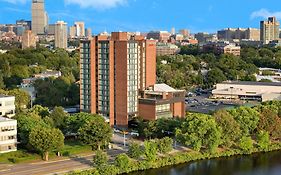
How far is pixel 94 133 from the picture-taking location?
39.7ft

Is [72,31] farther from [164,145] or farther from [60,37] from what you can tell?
[164,145]

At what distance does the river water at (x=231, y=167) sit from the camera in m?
11.2

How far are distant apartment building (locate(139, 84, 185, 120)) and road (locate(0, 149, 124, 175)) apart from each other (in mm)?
3598

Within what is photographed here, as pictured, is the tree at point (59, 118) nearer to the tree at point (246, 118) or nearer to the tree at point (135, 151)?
the tree at point (135, 151)

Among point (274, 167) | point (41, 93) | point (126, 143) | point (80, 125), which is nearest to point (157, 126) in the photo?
point (126, 143)

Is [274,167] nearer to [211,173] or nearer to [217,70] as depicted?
[211,173]

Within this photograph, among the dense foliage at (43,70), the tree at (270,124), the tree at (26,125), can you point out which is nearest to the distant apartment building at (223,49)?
the dense foliage at (43,70)

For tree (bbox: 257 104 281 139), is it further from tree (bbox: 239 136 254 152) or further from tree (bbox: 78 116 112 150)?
tree (bbox: 78 116 112 150)

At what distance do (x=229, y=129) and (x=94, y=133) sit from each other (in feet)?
11.1

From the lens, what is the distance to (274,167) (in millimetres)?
11953

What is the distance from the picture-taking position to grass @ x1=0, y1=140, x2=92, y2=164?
11.3 meters

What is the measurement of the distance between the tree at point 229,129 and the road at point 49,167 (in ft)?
11.3

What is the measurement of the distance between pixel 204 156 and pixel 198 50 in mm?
31395

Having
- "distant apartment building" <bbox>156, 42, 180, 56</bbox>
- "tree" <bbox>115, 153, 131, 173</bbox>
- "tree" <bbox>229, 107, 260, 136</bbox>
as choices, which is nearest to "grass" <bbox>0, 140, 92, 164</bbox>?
"tree" <bbox>115, 153, 131, 173</bbox>
